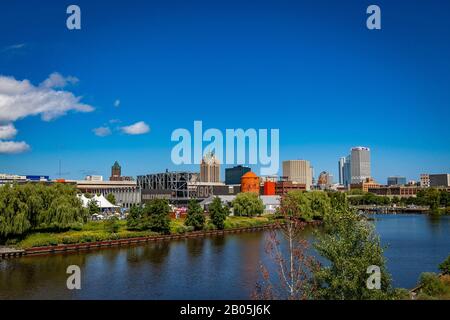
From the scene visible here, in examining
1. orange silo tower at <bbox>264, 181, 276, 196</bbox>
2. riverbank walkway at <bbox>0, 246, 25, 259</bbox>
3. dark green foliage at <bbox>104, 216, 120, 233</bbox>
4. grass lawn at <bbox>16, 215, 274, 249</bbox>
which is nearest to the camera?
riverbank walkway at <bbox>0, 246, 25, 259</bbox>

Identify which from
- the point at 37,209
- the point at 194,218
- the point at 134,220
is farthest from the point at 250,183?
the point at 37,209

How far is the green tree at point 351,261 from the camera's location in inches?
511

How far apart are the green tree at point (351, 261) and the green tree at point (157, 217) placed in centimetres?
3454

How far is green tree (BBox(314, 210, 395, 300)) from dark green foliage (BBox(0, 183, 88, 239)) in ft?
97.8

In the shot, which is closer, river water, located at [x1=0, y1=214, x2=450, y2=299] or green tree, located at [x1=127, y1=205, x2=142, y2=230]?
river water, located at [x1=0, y1=214, x2=450, y2=299]

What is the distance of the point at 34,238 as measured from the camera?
3734 cm

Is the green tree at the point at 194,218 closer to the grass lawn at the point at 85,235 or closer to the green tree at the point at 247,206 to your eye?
the grass lawn at the point at 85,235

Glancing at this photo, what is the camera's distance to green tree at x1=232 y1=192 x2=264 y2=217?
70.6 m

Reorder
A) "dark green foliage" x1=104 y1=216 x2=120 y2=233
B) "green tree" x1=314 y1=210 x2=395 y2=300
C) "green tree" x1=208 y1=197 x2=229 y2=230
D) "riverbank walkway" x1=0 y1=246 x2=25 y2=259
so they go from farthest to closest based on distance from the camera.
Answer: "green tree" x1=208 y1=197 x2=229 y2=230 < "dark green foliage" x1=104 y1=216 x2=120 y2=233 < "riverbank walkway" x1=0 y1=246 x2=25 y2=259 < "green tree" x1=314 y1=210 x2=395 y2=300

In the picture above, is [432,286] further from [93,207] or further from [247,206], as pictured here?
[247,206]

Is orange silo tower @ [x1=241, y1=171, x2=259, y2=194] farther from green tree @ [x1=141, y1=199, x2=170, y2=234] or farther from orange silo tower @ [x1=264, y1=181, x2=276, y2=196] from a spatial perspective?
green tree @ [x1=141, y1=199, x2=170, y2=234]

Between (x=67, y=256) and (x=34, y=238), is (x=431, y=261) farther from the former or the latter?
(x=34, y=238)

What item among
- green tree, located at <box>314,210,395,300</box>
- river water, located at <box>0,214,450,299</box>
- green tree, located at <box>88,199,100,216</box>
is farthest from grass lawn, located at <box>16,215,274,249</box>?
green tree, located at <box>314,210,395,300</box>
